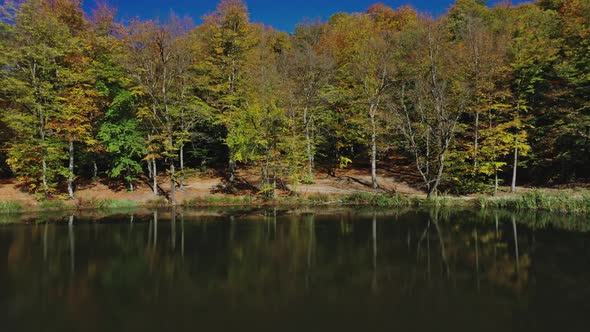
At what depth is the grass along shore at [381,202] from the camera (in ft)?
Answer: 76.5

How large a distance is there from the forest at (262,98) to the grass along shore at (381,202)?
1.37 metres

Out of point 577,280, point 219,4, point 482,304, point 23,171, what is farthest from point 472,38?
point 23,171

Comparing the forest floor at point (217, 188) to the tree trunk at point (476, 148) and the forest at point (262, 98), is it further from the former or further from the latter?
the tree trunk at point (476, 148)

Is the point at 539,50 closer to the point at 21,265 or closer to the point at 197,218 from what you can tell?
the point at 197,218

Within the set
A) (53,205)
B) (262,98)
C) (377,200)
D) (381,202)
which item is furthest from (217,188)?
(381,202)

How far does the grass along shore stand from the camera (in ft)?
76.5

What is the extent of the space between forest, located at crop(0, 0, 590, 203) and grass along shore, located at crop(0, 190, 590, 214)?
4.49 ft

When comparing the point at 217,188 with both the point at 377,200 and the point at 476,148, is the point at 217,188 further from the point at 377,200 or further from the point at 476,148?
the point at 476,148

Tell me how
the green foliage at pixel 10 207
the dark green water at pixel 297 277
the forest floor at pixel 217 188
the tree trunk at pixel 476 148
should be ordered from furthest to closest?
the tree trunk at pixel 476 148, the forest floor at pixel 217 188, the green foliage at pixel 10 207, the dark green water at pixel 297 277

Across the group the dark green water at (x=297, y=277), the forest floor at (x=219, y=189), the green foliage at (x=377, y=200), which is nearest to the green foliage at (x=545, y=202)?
the forest floor at (x=219, y=189)

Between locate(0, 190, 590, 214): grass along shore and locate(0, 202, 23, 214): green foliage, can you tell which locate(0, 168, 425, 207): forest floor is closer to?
locate(0, 190, 590, 214): grass along shore

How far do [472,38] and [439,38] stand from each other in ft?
8.20

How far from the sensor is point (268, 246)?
582 inches

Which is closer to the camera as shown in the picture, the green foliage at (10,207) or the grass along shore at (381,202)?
the grass along shore at (381,202)
